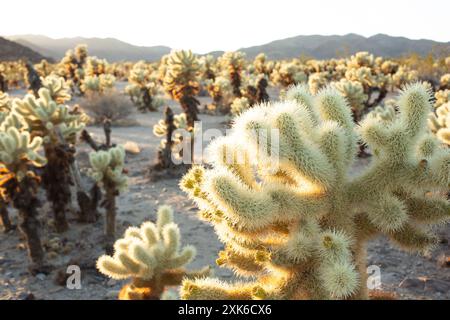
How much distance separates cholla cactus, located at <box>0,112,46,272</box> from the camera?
6.97 metres

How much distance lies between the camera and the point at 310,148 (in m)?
2.52

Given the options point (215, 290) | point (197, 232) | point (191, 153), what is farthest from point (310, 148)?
point (191, 153)

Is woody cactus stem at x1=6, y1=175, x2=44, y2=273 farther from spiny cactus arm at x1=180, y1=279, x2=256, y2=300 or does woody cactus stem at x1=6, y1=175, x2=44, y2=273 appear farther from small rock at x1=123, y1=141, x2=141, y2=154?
small rock at x1=123, y1=141, x2=141, y2=154

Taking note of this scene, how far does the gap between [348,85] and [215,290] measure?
40.8 feet

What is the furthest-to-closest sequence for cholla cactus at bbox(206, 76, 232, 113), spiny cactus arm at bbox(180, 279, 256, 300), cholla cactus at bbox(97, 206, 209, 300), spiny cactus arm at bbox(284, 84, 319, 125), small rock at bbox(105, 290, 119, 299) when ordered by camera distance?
cholla cactus at bbox(206, 76, 232, 113)
small rock at bbox(105, 290, 119, 299)
cholla cactus at bbox(97, 206, 209, 300)
spiny cactus arm at bbox(284, 84, 319, 125)
spiny cactus arm at bbox(180, 279, 256, 300)

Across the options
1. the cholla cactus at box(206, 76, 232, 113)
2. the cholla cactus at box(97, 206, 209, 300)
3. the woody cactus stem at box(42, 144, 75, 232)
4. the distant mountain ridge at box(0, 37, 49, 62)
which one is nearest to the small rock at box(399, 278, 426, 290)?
the cholla cactus at box(97, 206, 209, 300)

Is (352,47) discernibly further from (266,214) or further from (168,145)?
(266,214)

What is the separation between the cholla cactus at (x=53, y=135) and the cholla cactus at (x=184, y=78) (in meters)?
5.72

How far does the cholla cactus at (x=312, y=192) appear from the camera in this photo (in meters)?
2.43

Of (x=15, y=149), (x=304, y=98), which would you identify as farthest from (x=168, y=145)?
(x=304, y=98)

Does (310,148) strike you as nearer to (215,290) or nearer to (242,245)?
(242,245)

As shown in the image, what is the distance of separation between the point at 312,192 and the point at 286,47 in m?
135

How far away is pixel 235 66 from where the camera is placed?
19.7 meters

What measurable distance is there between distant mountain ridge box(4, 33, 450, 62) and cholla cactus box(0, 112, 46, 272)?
89.9m
